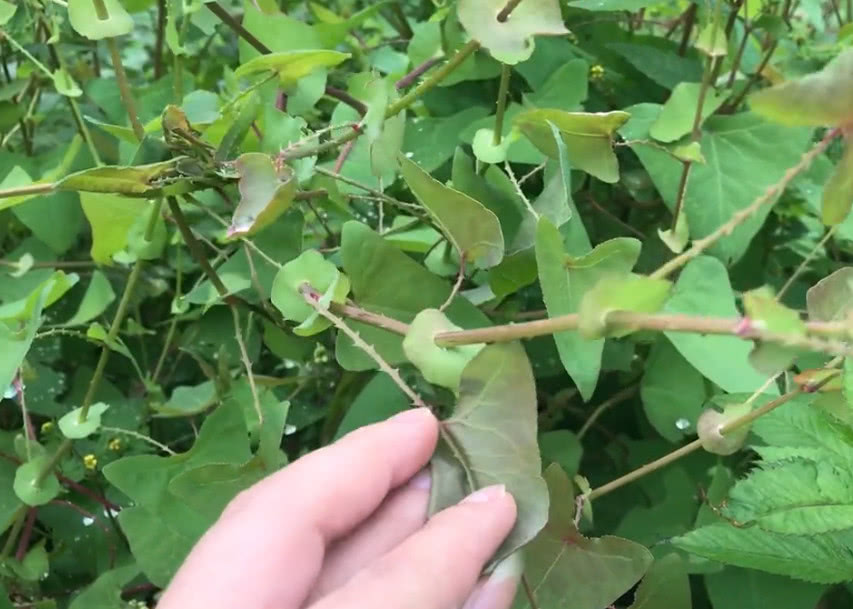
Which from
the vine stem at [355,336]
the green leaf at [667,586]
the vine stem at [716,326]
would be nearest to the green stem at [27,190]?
the vine stem at [355,336]

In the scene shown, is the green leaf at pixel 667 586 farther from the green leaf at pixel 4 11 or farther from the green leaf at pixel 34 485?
the green leaf at pixel 4 11

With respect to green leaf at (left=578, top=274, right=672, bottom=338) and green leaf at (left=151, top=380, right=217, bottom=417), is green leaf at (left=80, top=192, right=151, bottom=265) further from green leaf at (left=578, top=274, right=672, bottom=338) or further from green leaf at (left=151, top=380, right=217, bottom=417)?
green leaf at (left=578, top=274, right=672, bottom=338)

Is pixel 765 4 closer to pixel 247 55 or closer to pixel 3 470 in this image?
pixel 247 55

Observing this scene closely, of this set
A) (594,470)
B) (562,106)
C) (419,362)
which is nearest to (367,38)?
(562,106)

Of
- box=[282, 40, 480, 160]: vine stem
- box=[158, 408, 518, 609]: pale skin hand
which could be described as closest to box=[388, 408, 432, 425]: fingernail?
box=[158, 408, 518, 609]: pale skin hand

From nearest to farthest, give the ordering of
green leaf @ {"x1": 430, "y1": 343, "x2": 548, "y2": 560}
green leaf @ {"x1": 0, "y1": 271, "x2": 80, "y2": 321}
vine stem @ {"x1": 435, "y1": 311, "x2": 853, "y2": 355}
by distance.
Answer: vine stem @ {"x1": 435, "y1": 311, "x2": 853, "y2": 355}, green leaf @ {"x1": 430, "y1": 343, "x2": 548, "y2": 560}, green leaf @ {"x1": 0, "y1": 271, "x2": 80, "y2": 321}

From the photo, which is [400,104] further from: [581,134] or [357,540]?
[357,540]
